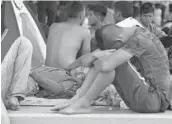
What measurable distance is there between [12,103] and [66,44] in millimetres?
1248

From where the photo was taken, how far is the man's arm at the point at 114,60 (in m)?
3.79

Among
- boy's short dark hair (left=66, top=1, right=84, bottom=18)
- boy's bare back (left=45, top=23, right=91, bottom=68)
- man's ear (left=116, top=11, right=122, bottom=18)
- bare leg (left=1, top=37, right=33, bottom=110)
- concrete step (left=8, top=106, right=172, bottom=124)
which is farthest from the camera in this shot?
man's ear (left=116, top=11, right=122, bottom=18)

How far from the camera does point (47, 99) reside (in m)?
4.62

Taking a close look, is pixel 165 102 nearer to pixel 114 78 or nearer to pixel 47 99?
pixel 114 78

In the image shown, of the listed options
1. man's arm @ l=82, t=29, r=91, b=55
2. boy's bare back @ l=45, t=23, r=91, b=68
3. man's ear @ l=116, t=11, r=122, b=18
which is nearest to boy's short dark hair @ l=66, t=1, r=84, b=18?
boy's bare back @ l=45, t=23, r=91, b=68

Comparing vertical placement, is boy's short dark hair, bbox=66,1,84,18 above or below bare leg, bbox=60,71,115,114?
above

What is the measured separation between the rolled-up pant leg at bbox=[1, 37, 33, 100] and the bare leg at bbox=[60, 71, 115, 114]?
1.52 ft

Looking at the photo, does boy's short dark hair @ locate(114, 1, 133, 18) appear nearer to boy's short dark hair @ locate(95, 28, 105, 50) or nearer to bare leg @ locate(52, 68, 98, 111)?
boy's short dark hair @ locate(95, 28, 105, 50)

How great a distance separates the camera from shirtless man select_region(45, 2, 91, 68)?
5.13 meters

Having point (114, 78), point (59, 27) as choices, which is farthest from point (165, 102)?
point (59, 27)

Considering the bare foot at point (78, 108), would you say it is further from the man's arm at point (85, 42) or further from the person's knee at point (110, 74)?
the man's arm at point (85, 42)

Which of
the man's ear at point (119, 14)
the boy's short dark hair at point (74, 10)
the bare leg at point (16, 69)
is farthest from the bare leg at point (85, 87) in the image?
the man's ear at point (119, 14)

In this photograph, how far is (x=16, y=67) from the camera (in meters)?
4.19

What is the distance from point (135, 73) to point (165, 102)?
1.20ft
